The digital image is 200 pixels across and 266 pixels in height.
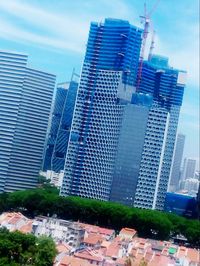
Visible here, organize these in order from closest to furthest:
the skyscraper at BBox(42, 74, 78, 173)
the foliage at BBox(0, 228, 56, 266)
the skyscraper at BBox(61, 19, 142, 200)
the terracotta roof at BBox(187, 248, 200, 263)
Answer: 1. the foliage at BBox(0, 228, 56, 266)
2. the terracotta roof at BBox(187, 248, 200, 263)
3. the skyscraper at BBox(61, 19, 142, 200)
4. the skyscraper at BBox(42, 74, 78, 173)

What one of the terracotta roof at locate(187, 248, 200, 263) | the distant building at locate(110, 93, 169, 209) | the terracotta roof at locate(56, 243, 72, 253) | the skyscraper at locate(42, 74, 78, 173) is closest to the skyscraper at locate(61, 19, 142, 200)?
the distant building at locate(110, 93, 169, 209)

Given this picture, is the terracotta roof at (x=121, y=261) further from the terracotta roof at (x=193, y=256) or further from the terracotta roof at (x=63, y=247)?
the terracotta roof at (x=193, y=256)

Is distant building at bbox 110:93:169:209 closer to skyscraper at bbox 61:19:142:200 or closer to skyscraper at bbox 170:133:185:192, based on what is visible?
skyscraper at bbox 61:19:142:200

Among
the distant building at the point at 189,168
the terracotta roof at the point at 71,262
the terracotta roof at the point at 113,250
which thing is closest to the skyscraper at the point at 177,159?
the distant building at the point at 189,168

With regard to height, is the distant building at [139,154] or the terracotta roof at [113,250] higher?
the distant building at [139,154]

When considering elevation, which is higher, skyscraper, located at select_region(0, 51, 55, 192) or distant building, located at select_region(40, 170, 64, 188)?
Answer: skyscraper, located at select_region(0, 51, 55, 192)

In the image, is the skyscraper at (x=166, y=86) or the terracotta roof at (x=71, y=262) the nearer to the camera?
the terracotta roof at (x=71, y=262)
